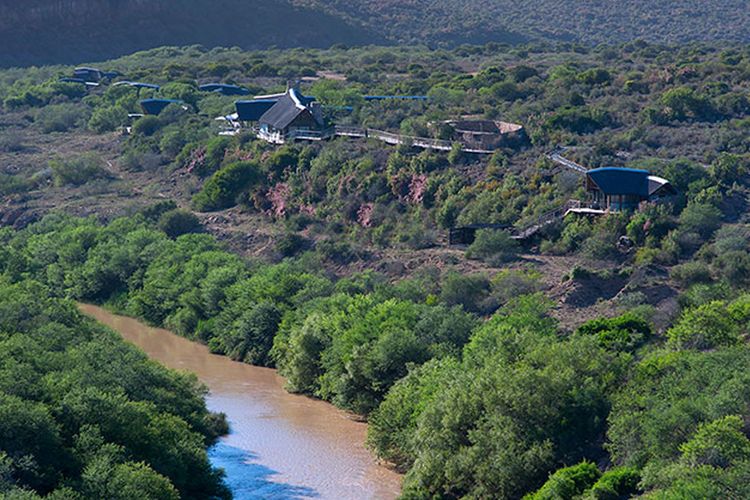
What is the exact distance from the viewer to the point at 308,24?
480 feet

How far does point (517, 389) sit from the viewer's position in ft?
121

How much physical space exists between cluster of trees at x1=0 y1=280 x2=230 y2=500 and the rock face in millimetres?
94356

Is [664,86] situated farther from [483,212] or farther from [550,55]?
[550,55]

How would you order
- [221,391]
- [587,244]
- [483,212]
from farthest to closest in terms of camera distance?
[483,212] → [587,244] → [221,391]

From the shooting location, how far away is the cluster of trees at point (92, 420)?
32906 millimetres

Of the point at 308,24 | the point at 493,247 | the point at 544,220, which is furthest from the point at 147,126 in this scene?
the point at 308,24

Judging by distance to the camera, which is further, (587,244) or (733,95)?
(733,95)

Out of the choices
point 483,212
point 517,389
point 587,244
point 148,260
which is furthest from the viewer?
point 148,260

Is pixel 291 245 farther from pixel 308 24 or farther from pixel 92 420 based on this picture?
pixel 308 24

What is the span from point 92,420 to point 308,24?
4488 inches

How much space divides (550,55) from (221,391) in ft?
220

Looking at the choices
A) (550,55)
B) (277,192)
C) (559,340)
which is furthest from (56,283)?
(550,55)

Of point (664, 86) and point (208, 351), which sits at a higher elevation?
point (664, 86)

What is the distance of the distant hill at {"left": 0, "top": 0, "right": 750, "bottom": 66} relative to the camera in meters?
138
